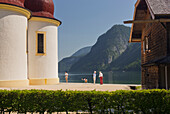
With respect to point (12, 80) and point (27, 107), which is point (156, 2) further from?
point (12, 80)

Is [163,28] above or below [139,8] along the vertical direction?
below

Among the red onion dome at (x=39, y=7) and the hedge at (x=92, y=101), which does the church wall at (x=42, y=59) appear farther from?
the hedge at (x=92, y=101)

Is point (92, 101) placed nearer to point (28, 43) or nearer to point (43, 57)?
point (43, 57)

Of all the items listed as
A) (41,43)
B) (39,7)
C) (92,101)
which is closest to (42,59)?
(41,43)

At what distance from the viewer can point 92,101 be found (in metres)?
8.29

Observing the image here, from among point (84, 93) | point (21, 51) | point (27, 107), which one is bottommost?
point (27, 107)

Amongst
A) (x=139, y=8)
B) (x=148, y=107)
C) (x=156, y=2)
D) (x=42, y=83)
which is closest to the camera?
(x=148, y=107)

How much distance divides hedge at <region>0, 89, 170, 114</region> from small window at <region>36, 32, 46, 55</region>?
1572cm

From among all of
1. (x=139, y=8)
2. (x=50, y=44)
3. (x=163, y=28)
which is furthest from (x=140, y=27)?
(x=50, y=44)

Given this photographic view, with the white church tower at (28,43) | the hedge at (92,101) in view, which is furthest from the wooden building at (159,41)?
the white church tower at (28,43)

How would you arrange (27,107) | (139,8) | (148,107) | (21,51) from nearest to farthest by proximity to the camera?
1. (148,107)
2. (27,107)
3. (139,8)
4. (21,51)

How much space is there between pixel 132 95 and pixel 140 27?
518 inches

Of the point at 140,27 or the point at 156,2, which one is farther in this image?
the point at 140,27

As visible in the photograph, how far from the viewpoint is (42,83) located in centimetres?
2409
